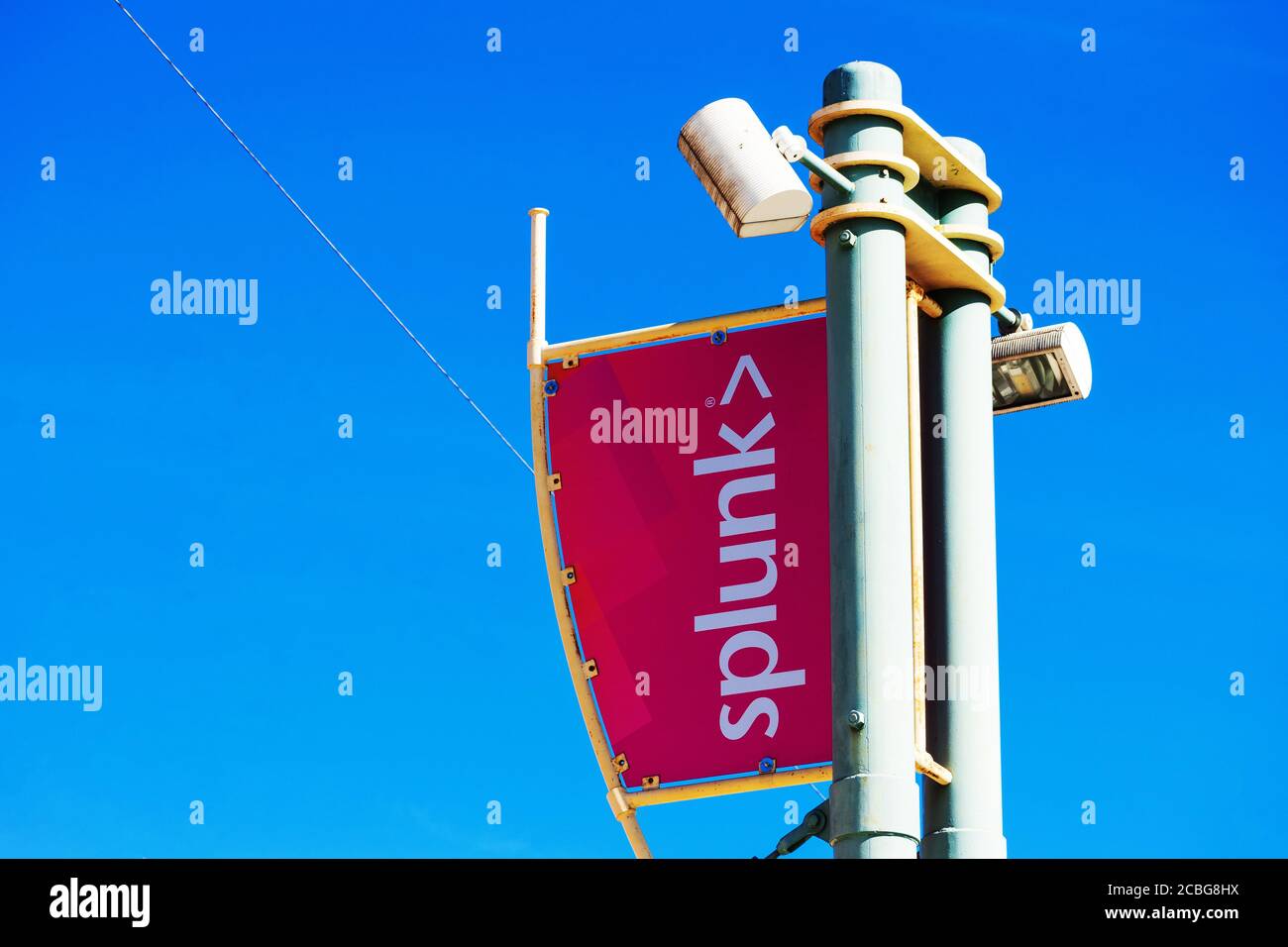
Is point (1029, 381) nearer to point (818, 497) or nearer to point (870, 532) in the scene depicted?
point (818, 497)

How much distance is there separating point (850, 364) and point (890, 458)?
1.24ft

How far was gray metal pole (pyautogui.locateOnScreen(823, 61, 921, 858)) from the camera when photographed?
780 centimetres

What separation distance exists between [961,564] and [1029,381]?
3.39ft

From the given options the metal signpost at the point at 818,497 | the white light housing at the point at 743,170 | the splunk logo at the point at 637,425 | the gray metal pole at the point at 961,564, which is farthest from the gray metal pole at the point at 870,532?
the splunk logo at the point at 637,425

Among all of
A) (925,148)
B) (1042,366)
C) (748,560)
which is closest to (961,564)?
(748,560)

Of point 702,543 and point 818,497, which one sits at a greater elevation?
point 818,497

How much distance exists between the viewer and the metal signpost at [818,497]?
799cm
